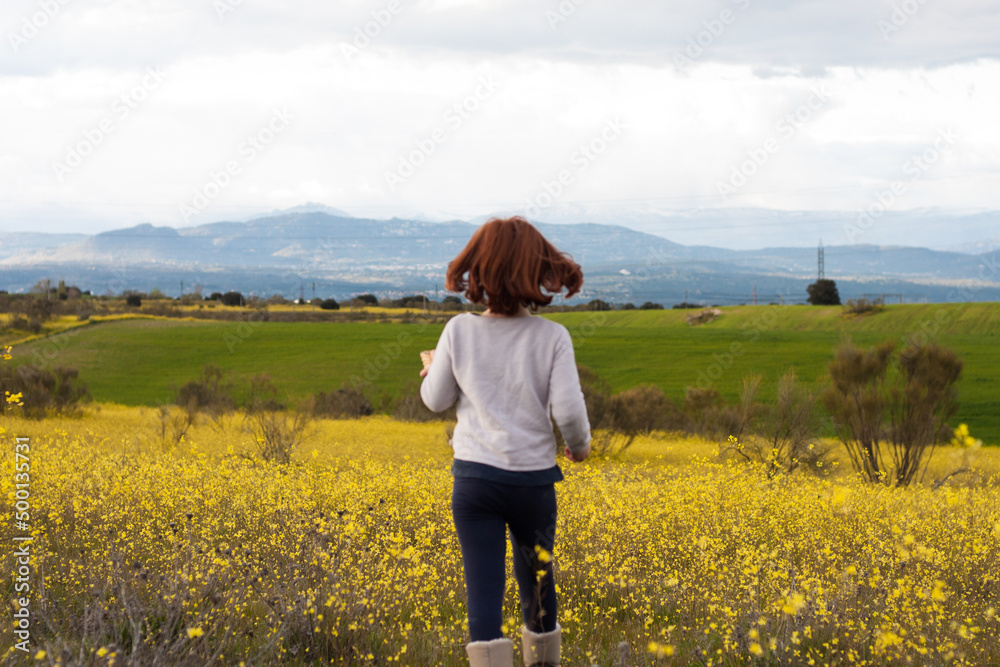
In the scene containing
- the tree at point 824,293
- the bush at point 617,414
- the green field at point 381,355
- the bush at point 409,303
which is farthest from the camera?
the bush at point 409,303

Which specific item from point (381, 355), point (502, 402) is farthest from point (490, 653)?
point (381, 355)

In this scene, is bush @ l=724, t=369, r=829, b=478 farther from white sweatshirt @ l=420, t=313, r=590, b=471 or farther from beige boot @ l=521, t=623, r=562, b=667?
white sweatshirt @ l=420, t=313, r=590, b=471

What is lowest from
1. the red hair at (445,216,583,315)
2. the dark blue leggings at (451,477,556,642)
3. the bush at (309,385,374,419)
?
the bush at (309,385,374,419)

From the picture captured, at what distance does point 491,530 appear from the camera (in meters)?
2.97

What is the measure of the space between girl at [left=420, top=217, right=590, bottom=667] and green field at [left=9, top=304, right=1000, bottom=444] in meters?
29.7

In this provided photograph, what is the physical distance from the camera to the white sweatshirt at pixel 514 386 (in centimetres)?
292

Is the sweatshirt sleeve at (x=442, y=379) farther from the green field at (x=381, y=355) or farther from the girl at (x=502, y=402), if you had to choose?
the green field at (x=381, y=355)

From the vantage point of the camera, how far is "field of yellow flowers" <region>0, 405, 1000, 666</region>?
356 centimetres

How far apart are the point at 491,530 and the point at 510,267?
1.03 meters

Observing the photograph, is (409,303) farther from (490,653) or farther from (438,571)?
(490,653)

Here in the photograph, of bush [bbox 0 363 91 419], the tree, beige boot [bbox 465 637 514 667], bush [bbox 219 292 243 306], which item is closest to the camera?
beige boot [bbox 465 637 514 667]

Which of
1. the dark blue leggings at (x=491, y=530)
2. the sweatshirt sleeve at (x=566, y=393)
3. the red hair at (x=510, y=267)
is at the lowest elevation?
the dark blue leggings at (x=491, y=530)

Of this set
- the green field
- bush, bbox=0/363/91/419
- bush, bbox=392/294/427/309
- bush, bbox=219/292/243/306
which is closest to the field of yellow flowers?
bush, bbox=0/363/91/419

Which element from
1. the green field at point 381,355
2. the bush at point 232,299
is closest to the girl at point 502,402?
the green field at point 381,355
